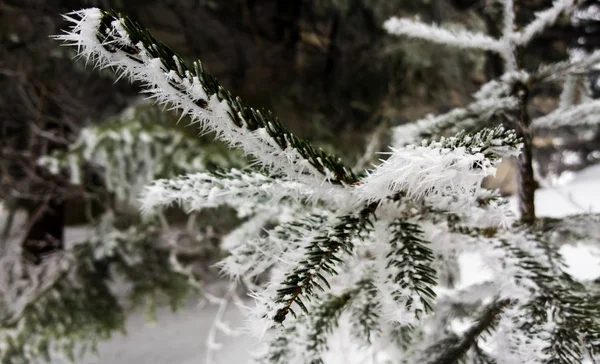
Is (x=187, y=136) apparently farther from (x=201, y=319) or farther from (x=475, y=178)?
(x=475, y=178)

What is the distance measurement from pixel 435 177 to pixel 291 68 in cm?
232

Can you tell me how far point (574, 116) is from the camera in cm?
52

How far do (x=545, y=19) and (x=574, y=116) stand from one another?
143mm

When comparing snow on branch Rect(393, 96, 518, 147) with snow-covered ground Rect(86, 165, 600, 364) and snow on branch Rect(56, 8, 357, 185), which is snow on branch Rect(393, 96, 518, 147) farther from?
snow-covered ground Rect(86, 165, 600, 364)

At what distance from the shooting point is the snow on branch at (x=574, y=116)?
1.62 feet

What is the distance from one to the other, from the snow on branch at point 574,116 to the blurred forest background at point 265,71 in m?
1.53

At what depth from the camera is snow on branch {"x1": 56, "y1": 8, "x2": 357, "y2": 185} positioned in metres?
0.22

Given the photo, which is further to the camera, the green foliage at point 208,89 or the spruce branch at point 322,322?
the spruce branch at point 322,322

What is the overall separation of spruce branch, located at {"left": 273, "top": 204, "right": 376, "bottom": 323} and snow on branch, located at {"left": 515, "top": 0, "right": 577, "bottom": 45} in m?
0.39

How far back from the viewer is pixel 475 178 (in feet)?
0.74

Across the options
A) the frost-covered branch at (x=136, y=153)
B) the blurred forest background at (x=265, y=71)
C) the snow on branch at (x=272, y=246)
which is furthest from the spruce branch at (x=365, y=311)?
the blurred forest background at (x=265, y=71)

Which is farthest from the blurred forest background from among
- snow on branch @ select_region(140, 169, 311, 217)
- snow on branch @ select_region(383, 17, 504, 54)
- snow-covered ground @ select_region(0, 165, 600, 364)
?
snow on branch @ select_region(140, 169, 311, 217)

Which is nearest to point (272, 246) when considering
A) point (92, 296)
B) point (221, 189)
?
point (221, 189)

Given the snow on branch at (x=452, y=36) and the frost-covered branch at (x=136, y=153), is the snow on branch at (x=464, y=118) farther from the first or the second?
the frost-covered branch at (x=136, y=153)
